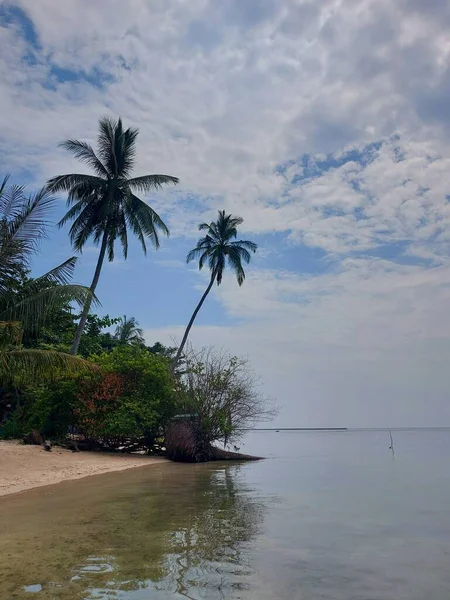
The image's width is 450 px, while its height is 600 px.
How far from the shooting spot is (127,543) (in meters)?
7.22

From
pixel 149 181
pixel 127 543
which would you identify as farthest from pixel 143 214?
pixel 127 543

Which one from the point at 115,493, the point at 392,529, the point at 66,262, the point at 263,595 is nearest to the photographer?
the point at 263,595

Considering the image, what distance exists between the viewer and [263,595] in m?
5.38

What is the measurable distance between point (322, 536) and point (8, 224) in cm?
1109

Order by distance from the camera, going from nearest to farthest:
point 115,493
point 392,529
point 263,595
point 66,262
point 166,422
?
point 263,595
point 392,529
point 115,493
point 66,262
point 166,422

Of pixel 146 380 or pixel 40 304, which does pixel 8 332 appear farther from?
pixel 146 380

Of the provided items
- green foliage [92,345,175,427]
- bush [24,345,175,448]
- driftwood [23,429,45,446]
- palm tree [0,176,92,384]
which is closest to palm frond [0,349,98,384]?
palm tree [0,176,92,384]

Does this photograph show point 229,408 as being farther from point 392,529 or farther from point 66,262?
point 392,529

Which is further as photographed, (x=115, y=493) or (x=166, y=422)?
(x=166, y=422)

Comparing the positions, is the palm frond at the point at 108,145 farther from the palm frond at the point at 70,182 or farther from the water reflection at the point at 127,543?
the water reflection at the point at 127,543

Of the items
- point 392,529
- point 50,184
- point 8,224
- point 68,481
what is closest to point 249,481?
point 68,481

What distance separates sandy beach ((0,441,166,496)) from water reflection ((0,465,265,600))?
1370 mm

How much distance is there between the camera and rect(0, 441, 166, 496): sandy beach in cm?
1399

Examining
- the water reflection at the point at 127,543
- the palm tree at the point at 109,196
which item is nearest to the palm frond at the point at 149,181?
the palm tree at the point at 109,196
